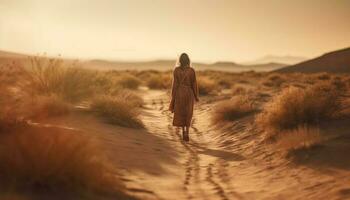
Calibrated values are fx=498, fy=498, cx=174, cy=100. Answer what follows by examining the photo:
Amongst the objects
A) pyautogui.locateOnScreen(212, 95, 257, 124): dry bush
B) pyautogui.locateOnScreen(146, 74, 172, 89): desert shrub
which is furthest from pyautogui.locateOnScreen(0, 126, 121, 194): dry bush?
pyautogui.locateOnScreen(146, 74, 172, 89): desert shrub

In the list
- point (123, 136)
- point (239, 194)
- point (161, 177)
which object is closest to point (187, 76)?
point (123, 136)

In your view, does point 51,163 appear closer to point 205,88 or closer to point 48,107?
point 48,107

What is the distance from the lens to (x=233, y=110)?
14.7 metres

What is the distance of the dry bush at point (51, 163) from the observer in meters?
5.55

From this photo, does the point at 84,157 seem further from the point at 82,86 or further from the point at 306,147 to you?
the point at 82,86

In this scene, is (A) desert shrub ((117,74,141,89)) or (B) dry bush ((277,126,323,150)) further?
(A) desert shrub ((117,74,141,89))

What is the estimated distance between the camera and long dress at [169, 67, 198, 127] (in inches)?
493

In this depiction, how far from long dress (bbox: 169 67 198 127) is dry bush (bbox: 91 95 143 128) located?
52.9 inches

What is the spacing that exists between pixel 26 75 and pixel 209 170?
9.39m

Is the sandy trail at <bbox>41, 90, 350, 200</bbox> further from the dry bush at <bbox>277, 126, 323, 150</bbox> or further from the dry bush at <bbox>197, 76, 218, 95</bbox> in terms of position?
the dry bush at <bbox>197, 76, 218, 95</bbox>

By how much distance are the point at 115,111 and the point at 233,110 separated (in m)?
3.62

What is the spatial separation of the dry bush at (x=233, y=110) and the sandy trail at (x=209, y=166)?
683mm

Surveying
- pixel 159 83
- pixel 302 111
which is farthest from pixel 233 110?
pixel 159 83

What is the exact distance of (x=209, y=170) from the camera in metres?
9.02
